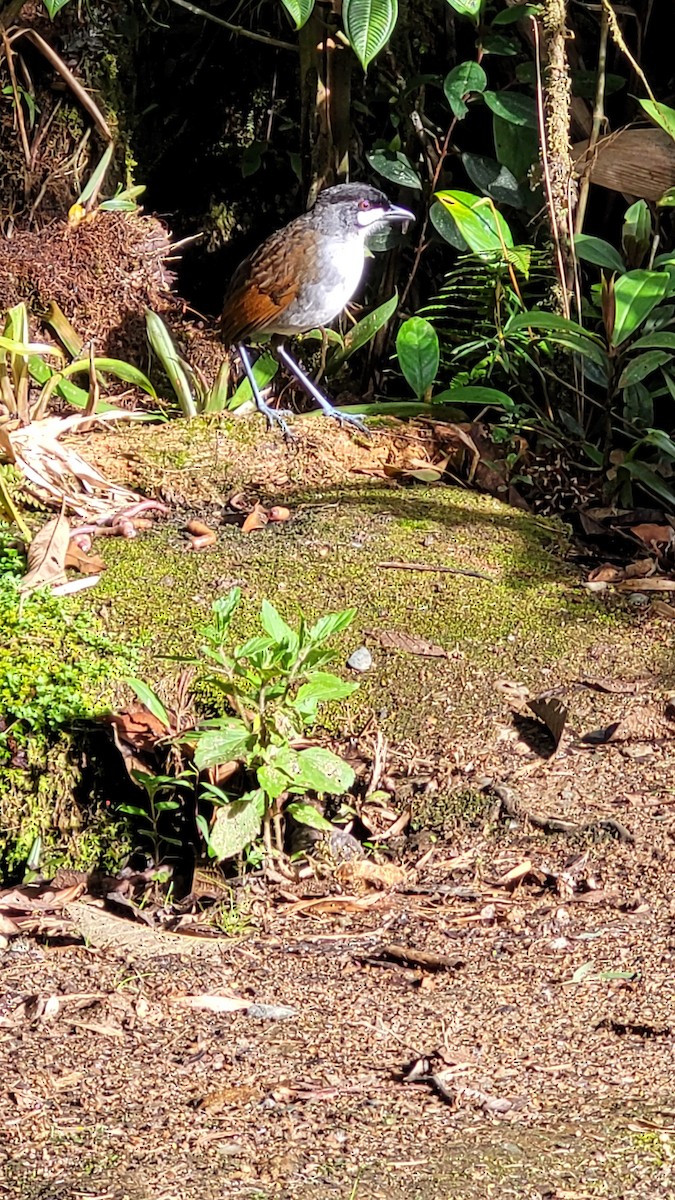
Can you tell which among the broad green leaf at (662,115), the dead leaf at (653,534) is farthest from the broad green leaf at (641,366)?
the broad green leaf at (662,115)

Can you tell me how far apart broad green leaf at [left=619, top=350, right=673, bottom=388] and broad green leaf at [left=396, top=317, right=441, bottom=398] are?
0.90 meters

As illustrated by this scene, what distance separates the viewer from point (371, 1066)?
8.01 feet

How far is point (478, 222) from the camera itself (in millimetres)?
5367

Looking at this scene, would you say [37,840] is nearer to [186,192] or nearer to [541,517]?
[541,517]

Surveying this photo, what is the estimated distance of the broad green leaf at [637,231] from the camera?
16.7 ft

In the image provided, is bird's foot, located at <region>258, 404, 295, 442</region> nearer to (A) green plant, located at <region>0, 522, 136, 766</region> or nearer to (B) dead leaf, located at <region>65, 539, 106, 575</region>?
(B) dead leaf, located at <region>65, 539, 106, 575</region>

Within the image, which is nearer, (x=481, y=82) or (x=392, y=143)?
(x=481, y=82)

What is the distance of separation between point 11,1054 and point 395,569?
92.5 inches

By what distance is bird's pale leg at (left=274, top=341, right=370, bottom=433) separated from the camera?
18.0ft

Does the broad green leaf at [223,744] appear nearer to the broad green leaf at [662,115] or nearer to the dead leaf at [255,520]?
the dead leaf at [255,520]

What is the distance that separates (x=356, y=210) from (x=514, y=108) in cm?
76

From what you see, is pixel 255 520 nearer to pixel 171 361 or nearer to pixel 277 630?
pixel 171 361

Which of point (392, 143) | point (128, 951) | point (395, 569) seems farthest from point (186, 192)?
point (128, 951)

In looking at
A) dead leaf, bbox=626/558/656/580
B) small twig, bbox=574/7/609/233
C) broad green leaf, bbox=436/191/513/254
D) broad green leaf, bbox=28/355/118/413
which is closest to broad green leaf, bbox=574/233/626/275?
small twig, bbox=574/7/609/233
